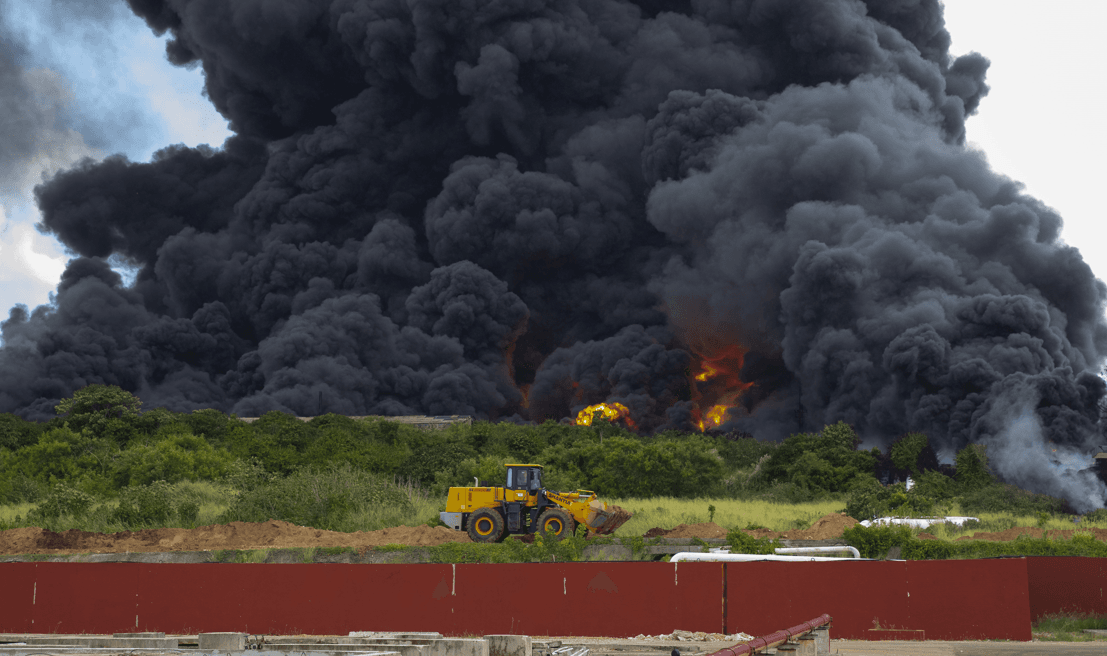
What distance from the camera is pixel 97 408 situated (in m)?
57.2

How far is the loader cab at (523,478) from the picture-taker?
2961 centimetres

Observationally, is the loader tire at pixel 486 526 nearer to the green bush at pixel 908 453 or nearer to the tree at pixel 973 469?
the tree at pixel 973 469

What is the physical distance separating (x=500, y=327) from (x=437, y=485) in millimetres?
52442

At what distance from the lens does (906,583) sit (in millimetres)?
17250

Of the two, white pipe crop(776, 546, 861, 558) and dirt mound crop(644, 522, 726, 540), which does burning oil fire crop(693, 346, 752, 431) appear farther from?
white pipe crop(776, 546, 861, 558)

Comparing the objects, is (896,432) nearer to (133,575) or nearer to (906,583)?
(906,583)

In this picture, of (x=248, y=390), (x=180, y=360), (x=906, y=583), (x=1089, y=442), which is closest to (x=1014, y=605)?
(x=906, y=583)

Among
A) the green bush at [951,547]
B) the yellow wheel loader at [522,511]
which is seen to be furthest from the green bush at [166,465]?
the green bush at [951,547]

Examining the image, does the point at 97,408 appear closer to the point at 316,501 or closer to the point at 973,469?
the point at 316,501

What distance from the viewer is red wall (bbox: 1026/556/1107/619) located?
67.1 feet

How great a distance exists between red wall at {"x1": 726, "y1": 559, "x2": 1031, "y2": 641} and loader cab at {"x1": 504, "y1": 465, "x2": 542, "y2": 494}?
12825 millimetres

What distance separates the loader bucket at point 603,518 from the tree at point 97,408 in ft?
115

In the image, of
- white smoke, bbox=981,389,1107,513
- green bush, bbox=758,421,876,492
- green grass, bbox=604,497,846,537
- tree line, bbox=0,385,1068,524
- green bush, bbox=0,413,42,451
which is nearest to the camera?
green grass, bbox=604,497,846,537

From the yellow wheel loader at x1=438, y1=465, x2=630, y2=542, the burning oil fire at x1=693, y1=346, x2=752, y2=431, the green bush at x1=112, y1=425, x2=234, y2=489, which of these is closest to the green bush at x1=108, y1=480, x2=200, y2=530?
the green bush at x1=112, y1=425, x2=234, y2=489
